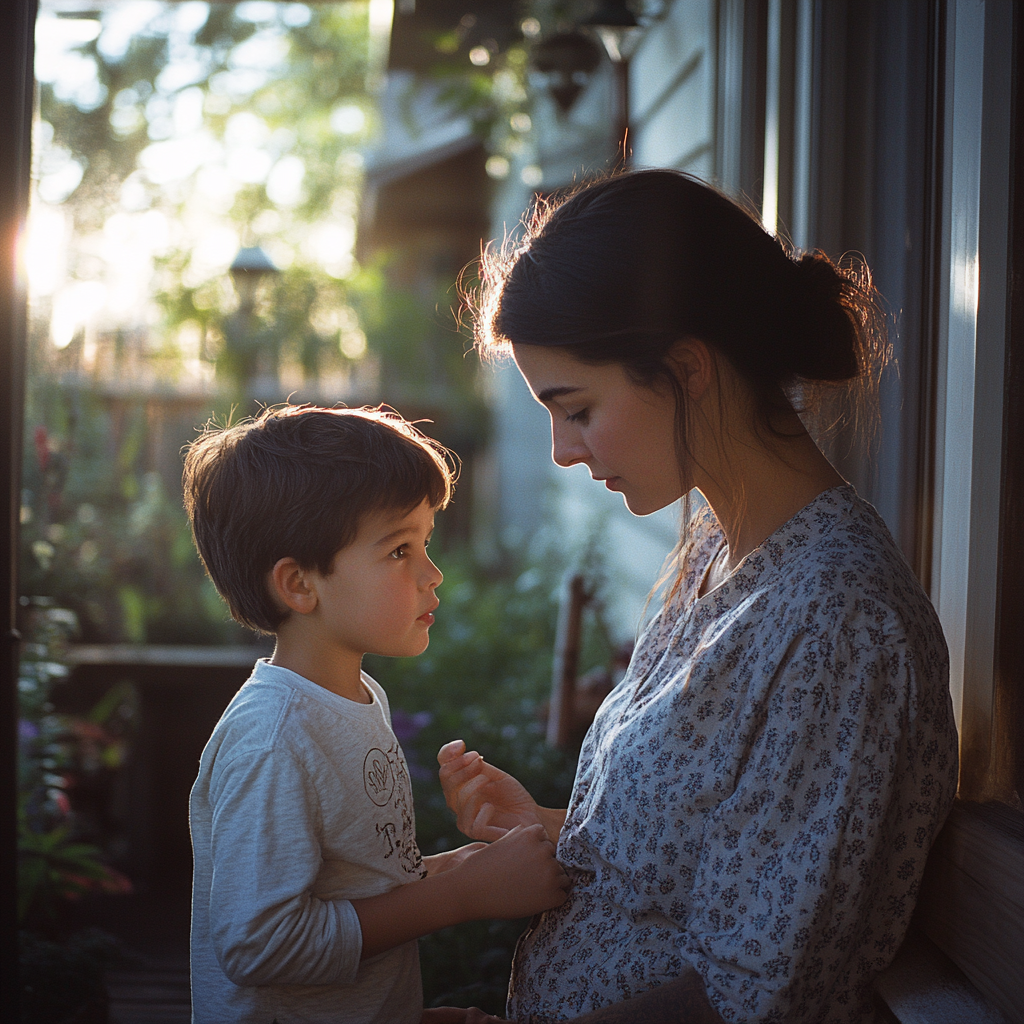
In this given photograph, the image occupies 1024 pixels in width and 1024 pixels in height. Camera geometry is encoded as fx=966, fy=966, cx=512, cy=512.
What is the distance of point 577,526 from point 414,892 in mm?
4264

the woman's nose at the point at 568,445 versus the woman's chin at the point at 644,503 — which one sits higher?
the woman's nose at the point at 568,445

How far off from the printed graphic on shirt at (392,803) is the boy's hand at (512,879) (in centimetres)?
9

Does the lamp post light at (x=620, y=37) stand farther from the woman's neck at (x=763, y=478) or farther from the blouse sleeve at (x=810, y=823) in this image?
the blouse sleeve at (x=810, y=823)

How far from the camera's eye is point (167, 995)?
8.20 feet

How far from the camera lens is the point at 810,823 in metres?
0.99

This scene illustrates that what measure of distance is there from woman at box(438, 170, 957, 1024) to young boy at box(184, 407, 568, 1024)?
0.15 meters

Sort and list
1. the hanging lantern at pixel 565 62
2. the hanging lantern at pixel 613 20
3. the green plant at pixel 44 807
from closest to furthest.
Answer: the green plant at pixel 44 807 < the hanging lantern at pixel 613 20 < the hanging lantern at pixel 565 62

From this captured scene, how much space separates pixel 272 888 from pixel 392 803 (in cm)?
21

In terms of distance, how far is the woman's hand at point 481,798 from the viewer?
136cm

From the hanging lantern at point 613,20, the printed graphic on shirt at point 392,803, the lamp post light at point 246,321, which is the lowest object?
the printed graphic on shirt at point 392,803

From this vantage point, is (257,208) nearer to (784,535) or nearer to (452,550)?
(452,550)

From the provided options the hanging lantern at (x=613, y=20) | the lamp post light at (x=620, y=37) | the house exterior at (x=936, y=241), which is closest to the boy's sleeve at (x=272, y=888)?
the house exterior at (x=936, y=241)

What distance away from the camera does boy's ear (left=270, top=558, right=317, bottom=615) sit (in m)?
1.24

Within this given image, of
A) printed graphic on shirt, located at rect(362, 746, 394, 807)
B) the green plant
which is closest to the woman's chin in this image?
printed graphic on shirt, located at rect(362, 746, 394, 807)
